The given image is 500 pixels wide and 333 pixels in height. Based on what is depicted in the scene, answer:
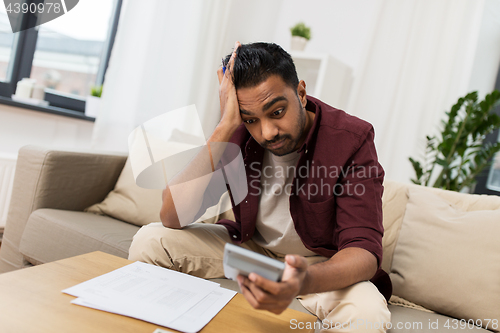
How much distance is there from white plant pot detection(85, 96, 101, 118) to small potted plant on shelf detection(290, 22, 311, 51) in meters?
1.44

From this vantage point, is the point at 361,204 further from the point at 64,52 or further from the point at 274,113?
the point at 64,52

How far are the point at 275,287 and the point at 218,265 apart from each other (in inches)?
22.1

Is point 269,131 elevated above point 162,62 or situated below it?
below

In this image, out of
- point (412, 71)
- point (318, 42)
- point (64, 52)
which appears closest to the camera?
point (64, 52)

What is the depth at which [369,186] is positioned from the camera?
40.1 inches

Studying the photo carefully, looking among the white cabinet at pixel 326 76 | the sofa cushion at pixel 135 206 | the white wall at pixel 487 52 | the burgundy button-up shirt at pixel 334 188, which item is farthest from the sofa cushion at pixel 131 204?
the white wall at pixel 487 52

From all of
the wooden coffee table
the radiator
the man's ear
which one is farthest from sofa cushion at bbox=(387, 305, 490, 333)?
the radiator

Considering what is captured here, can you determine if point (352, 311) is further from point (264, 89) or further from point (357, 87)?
point (357, 87)

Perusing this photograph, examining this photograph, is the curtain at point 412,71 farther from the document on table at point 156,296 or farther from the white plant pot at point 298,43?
the document on table at point 156,296

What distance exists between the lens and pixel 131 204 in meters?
1.69

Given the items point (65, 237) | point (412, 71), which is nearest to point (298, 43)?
point (412, 71)

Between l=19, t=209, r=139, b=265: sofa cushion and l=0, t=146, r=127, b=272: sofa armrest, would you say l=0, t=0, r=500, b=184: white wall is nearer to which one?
l=0, t=146, r=127, b=272: sofa armrest

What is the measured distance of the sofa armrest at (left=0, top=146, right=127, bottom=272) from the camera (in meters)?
1.52

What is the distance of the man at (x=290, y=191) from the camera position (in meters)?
0.98
